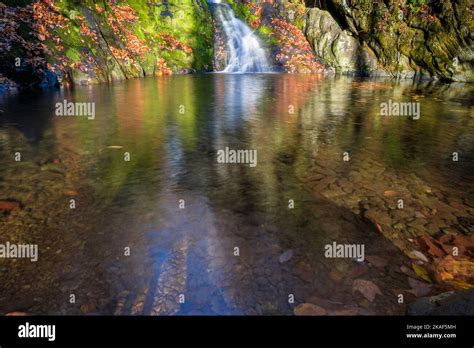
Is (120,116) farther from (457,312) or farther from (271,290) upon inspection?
(457,312)

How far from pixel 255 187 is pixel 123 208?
5.92ft

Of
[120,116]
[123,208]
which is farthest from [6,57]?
[123,208]

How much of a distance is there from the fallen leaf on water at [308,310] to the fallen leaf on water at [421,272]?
1.02m

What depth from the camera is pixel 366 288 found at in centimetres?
265

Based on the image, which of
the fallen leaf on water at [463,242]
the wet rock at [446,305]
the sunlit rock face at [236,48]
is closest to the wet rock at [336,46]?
the sunlit rock face at [236,48]

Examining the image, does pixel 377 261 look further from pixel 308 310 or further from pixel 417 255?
pixel 308 310

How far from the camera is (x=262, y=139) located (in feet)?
23.4

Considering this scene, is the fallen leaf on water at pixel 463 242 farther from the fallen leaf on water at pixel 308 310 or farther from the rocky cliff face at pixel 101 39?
the rocky cliff face at pixel 101 39

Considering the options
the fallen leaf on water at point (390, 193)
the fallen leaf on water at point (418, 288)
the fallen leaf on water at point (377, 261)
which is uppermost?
the fallen leaf on water at point (390, 193)

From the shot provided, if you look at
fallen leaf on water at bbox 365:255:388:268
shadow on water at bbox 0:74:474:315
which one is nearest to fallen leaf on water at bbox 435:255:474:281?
shadow on water at bbox 0:74:474:315

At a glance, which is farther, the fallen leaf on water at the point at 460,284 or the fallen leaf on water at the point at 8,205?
the fallen leaf on water at the point at 8,205

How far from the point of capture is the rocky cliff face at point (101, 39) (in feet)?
48.9

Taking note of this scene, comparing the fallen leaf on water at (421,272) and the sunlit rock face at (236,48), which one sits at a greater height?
the sunlit rock face at (236,48)

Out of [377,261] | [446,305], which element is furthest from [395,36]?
[446,305]
